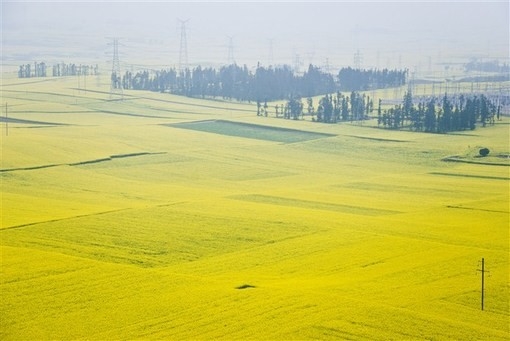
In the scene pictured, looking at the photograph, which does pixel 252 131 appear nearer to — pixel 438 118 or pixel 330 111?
pixel 330 111

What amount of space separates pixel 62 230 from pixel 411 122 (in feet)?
129

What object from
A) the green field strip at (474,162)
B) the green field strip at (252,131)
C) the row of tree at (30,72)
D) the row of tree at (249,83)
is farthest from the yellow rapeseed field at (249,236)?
the row of tree at (30,72)

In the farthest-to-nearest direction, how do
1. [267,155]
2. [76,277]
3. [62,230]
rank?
[267,155] → [62,230] → [76,277]

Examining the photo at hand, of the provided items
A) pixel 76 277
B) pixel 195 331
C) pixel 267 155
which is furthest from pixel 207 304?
pixel 267 155

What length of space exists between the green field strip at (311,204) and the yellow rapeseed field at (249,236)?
0.11 meters

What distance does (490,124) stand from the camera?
213ft

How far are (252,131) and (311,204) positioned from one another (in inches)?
1012

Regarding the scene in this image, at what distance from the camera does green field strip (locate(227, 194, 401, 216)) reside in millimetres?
34156

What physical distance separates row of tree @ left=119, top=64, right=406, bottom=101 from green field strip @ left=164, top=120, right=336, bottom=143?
56.4ft

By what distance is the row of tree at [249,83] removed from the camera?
8473 centimetres

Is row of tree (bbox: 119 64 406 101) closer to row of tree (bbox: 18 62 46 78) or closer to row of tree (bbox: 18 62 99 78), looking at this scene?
row of tree (bbox: 18 62 46 78)

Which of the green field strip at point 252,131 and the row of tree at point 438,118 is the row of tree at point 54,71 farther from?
the row of tree at point 438,118

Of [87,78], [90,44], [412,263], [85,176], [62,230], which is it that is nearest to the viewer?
[412,263]

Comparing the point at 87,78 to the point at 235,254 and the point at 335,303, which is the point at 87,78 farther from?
the point at 335,303
